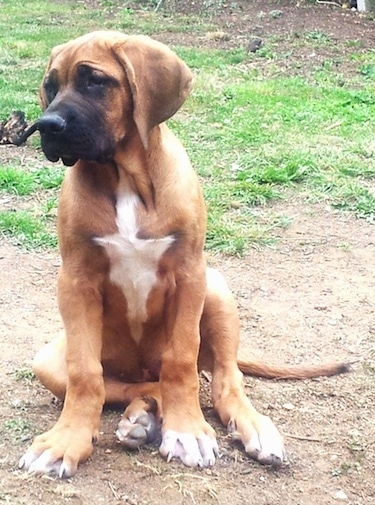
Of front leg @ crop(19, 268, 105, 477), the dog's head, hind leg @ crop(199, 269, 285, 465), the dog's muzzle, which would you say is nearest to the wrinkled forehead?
the dog's head

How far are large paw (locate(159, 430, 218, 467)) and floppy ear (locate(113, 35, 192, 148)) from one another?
1.04 meters

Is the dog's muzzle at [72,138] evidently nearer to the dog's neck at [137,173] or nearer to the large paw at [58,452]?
the dog's neck at [137,173]

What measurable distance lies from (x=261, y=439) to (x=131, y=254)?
0.81 meters

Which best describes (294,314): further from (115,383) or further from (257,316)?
(115,383)

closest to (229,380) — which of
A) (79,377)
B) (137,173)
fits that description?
(79,377)

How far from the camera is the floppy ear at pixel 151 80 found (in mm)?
3215

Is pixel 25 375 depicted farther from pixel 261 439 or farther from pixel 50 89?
pixel 50 89

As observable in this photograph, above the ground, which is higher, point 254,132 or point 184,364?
point 184,364

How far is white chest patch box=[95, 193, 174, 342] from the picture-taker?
330 centimetres

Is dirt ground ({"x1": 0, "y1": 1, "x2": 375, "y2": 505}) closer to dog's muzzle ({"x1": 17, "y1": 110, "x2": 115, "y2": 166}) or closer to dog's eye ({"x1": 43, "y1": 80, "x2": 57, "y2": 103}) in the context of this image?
dog's muzzle ({"x1": 17, "y1": 110, "x2": 115, "y2": 166})

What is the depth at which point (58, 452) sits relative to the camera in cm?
316

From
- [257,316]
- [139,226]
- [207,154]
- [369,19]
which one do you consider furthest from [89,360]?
[369,19]

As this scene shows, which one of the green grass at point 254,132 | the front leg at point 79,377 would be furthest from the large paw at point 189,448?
the green grass at point 254,132

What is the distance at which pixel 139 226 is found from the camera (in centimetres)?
331
